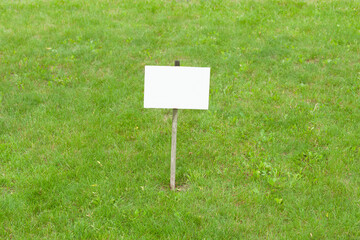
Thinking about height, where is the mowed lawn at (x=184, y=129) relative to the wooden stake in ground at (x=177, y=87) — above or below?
below

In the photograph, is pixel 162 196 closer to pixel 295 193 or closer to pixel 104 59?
pixel 295 193

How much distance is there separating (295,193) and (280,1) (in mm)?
8065

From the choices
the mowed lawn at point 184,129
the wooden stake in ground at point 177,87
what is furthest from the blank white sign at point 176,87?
the mowed lawn at point 184,129

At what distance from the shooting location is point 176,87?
4117mm

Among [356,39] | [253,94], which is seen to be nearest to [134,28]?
[253,94]

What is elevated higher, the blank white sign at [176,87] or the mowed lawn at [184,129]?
the blank white sign at [176,87]

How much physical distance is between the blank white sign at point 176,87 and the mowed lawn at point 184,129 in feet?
3.61

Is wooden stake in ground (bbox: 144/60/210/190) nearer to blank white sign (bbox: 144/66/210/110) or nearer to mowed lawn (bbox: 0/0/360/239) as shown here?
blank white sign (bbox: 144/66/210/110)

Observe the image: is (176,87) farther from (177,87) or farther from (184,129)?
(184,129)

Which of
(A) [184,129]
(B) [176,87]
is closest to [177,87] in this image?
(B) [176,87]

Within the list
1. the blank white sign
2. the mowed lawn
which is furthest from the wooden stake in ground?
the mowed lawn

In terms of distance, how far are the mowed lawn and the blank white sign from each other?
1.10 metres

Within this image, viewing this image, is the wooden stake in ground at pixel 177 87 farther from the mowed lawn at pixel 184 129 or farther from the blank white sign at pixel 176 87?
the mowed lawn at pixel 184 129

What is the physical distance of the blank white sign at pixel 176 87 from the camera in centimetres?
406
